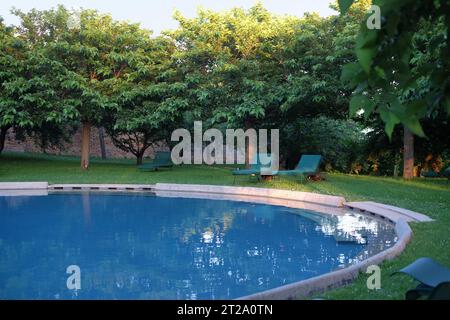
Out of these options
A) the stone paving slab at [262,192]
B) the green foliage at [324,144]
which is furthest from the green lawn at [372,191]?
the green foliage at [324,144]

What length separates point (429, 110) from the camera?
206 centimetres

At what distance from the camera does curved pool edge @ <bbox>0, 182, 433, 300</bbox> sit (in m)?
4.82

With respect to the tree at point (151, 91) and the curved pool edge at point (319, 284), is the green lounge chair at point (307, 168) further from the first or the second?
the curved pool edge at point (319, 284)

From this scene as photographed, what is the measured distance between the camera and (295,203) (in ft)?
42.9

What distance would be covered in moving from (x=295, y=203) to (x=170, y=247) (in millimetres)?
5509

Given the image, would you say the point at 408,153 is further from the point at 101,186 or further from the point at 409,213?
the point at 101,186

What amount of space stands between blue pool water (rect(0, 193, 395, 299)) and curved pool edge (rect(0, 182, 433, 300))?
18.9 inches

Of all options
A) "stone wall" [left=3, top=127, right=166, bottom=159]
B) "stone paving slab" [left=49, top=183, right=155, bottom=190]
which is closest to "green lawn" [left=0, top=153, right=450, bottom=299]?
"stone paving slab" [left=49, top=183, right=155, bottom=190]

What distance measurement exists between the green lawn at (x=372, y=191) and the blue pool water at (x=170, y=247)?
946 millimetres

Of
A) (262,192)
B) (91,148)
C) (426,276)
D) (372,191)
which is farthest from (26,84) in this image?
(426,276)

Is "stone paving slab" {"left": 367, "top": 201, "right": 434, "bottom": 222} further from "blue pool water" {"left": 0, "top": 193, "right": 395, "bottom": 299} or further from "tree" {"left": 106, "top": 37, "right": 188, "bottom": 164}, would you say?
"tree" {"left": 106, "top": 37, "right": 188, "bottom": 164}

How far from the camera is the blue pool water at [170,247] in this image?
604 cm

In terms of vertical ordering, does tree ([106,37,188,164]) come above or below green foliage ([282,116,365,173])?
above

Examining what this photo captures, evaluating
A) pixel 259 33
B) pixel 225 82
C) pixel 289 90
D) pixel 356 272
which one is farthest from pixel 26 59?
pixel 356 272
